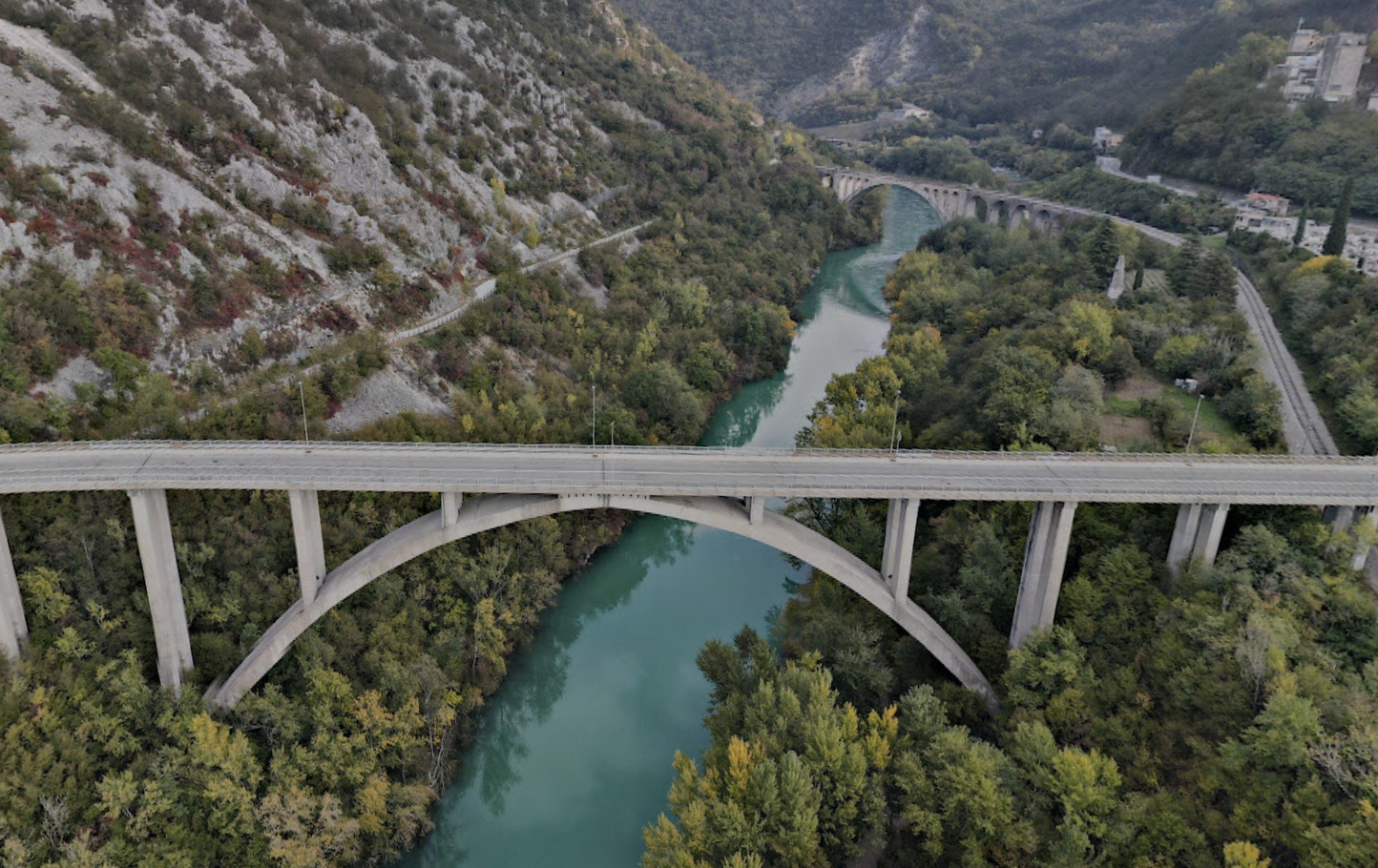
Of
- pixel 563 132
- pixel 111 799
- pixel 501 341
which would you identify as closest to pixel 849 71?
pixel 563 132

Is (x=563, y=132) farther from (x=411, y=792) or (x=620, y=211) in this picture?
(x=411, y=792)

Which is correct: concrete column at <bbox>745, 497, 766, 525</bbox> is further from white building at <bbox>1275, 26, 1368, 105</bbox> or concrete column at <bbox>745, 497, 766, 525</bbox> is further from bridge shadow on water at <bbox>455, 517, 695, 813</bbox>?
white building at <bbox>1275, 26, 1368, 105</bbox>

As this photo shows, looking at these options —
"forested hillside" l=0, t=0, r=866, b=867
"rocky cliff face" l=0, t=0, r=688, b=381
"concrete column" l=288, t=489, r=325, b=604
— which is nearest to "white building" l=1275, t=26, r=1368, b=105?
"forested hillside" l=0, t=0, r=866, b=867

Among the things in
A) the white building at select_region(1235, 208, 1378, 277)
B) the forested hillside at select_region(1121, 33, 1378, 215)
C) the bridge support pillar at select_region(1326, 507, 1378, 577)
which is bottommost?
the bridge support pillar at select_region(1326, 507, 1378, 577)

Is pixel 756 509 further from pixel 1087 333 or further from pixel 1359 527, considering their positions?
pixel 1087 333

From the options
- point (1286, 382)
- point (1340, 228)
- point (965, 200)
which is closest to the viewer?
point (1286, 382)

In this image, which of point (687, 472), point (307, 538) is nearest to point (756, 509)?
point (687, 472)
